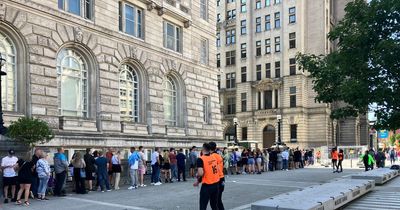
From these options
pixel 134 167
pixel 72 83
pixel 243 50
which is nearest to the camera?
pixel 134 167

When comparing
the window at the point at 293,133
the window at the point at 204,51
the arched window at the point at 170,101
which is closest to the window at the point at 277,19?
the window at the point at 293,133

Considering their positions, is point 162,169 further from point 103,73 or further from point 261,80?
point 261,80

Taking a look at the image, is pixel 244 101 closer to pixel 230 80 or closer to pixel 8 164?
pixel 230 80

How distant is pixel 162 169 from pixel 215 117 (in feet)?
50.4

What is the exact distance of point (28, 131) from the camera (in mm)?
17812

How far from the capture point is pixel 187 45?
34531 millimetres

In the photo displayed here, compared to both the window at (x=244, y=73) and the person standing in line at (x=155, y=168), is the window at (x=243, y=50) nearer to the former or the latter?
the window at (x=244, y=73)

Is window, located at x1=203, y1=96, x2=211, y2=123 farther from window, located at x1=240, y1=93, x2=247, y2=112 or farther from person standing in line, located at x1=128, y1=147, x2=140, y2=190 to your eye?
window, located at x1=240, y1=93, x2=247, y2=112

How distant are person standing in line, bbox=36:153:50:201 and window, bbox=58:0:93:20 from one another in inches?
412

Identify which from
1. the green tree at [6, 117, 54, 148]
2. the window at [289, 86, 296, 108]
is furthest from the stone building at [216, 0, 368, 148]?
the green tree at [6, 117, 54, 148]

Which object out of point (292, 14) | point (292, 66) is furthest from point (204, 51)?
point (292, 14)

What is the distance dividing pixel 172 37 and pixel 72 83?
406 inches

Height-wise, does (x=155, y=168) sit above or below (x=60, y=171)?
below

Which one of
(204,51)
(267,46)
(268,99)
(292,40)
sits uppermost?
(292,40)
